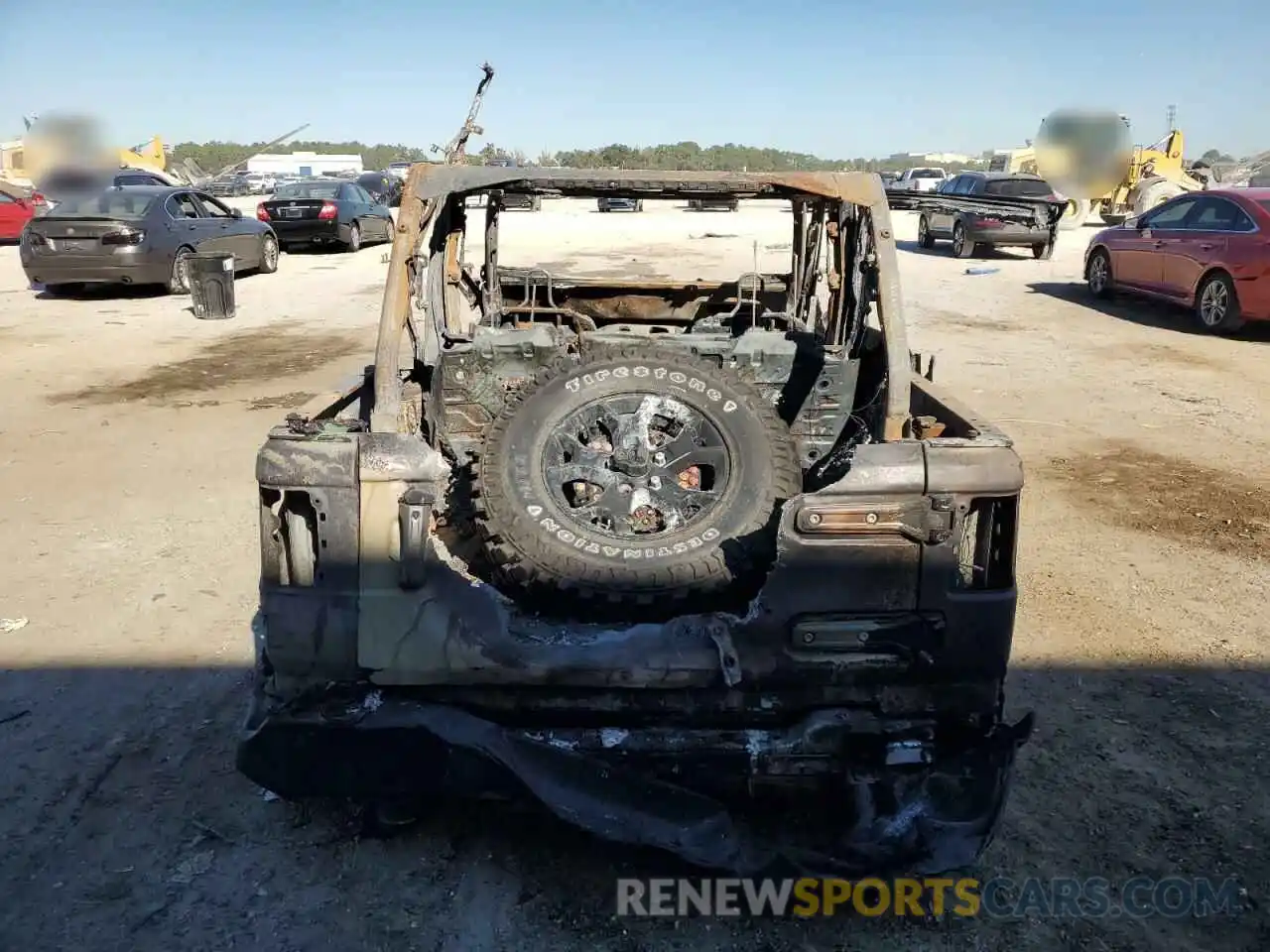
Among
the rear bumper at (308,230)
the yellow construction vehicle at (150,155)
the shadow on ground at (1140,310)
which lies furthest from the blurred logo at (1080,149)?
the yellow construction vehicle at (150,155)

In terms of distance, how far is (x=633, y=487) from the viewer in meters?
2.88

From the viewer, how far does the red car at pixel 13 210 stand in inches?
821

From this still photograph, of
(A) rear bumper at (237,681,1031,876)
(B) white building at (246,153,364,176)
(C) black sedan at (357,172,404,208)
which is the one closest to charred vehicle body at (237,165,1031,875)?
(A) rear bumper at (237,681,1031,876)

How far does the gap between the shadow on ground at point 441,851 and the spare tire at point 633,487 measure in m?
0.68

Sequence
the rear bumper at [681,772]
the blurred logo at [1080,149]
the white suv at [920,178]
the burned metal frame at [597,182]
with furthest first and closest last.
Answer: the white suv at [920,178]
the blurred logo at [1080,149]
the burned metal frame at [597,182]
the rear bumper at [681,772]

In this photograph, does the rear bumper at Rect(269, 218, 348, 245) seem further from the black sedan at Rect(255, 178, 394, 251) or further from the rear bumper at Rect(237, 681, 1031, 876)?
the rear bumper at Rect(237, 681, 1031, 876)

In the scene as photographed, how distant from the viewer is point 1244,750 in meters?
3.45

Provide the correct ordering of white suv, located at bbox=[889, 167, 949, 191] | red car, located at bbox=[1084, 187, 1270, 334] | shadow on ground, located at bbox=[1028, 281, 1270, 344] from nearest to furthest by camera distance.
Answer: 1. red car, located at bbox=[1084, 187, 1270, 334]
2. shadow on ground, located at bbox=[1028, 281, 1270, 344]
3. white suv, located at bbox=[889, 167, 949, 191]

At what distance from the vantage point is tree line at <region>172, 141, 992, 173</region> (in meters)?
7.81

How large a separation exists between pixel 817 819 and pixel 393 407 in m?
1.74

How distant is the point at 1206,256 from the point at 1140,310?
2279 mm

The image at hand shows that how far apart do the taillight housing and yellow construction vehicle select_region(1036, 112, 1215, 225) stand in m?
14.7

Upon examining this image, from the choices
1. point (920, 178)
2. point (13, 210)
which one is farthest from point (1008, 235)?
point (920, 178)

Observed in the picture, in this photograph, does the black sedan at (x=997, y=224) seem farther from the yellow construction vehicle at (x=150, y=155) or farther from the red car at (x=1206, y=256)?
the yellow construction vehicle at (x=150, y=155)
